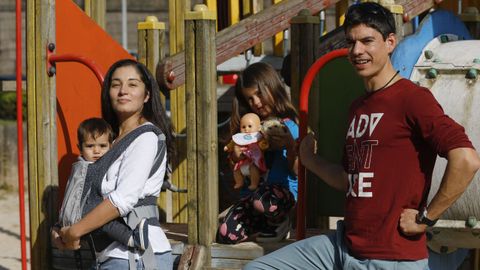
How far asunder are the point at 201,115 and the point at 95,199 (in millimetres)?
893

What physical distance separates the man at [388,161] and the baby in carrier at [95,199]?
77 centimetres

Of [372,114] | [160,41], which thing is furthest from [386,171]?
[160,41]

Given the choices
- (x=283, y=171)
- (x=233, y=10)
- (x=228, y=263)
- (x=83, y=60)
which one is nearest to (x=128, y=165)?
(x=228, y=263)

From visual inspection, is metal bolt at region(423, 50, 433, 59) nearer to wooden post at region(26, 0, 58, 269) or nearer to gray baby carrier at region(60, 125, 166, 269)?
gray baby carrier at region(60, 125, 166, 269)

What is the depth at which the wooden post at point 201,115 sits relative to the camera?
5422mm

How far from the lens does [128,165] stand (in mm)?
4559

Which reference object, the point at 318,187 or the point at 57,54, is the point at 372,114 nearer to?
the point at 318,187

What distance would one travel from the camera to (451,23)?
588cm

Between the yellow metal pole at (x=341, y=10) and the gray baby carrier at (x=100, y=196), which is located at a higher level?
the yellow metal pole at (x=341, y=10)

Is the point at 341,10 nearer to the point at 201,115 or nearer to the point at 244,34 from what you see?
the point at 244,34

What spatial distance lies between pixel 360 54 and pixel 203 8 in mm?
1289

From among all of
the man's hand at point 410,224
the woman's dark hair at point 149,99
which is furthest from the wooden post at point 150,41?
the man's hand at point 410,224

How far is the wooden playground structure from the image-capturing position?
5.43 metres

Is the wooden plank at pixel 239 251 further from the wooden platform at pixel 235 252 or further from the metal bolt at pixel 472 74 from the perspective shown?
the metal bolt at pixel 472 74
